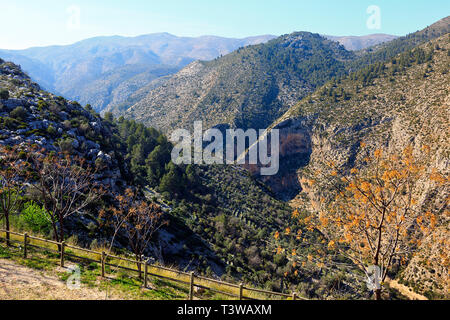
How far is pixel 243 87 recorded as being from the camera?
9619 centimetres

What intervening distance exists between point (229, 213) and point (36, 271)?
3475cm

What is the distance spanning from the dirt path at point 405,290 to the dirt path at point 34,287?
33739 millimetres

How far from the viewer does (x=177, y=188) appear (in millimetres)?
44188

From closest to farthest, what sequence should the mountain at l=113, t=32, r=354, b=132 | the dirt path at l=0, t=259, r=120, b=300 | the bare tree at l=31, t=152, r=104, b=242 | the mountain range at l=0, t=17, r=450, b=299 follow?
the dirt path at l=0, t=259, r=120, b=300
the bare tree at l=31, t=152, r=104, b=242
the mountain range at l=0, t=17, r=450, b=299
the mountain at l=113, t=32, r=354, b=132

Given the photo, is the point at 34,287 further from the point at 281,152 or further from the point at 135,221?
the point at 281,152

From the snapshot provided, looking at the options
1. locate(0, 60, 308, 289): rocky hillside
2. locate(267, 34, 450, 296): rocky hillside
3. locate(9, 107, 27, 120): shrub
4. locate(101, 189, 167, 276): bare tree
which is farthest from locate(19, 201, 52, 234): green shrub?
locate(267, 34, 450, 296): rocky hillside

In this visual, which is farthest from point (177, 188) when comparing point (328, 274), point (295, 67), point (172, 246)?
point (295, 67)

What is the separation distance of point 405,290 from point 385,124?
3573 centimetres

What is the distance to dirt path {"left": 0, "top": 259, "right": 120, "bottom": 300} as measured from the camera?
29.4ft

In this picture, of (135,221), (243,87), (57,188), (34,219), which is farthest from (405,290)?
(243,87)

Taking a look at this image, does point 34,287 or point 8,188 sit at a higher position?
point 8,188

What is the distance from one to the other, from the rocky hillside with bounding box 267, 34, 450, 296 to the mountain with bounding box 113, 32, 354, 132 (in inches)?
780

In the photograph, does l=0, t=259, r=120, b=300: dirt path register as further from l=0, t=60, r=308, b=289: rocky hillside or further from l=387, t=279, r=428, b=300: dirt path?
l=387, t=279, r=428, b=300: dirt path
